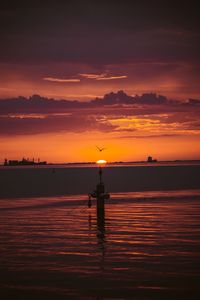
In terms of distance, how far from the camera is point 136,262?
27.2m

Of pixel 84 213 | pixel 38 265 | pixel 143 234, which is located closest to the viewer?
pixel 38 265

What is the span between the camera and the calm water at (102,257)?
22.5 meters

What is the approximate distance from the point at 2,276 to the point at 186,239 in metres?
14.0

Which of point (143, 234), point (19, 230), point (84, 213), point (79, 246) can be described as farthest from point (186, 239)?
point (84, 213)

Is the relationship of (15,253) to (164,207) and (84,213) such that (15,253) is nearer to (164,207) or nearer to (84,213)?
(84,213)

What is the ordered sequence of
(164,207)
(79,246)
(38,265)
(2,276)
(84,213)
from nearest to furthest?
(2,276), (38,265), (79,246), (84,213), (164,207)

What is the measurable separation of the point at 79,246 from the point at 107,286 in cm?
952

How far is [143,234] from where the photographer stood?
1415 inches

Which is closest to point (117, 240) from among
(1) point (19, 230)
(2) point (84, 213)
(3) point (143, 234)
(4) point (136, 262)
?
(3) point (143, 234)

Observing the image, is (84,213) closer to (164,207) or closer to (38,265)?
(164,207)

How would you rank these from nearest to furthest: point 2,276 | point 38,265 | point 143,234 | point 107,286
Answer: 1. point 107,286
2. point 2,276
3. point 38,265
4. point 143,234

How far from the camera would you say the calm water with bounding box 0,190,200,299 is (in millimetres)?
22531

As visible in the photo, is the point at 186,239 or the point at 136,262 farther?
the point at 186,239

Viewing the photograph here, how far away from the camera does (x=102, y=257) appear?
28.6m
